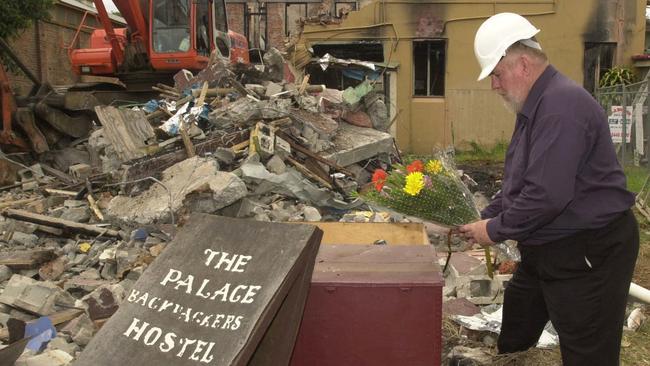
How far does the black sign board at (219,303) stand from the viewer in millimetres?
2551

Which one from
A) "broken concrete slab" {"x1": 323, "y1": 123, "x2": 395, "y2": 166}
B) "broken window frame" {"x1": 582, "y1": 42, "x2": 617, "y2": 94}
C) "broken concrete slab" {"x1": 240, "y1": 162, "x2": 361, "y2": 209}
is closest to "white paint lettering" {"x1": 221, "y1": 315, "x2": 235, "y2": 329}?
"broken concrete slab" {"x1": 240, "y1": 162, "x2": 361, "y2": 209}

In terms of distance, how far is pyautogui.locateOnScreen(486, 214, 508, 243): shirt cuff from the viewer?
2973 mm

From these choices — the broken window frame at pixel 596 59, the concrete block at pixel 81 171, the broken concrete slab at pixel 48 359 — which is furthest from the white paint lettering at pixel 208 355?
the broken window frame at pixel 596 59

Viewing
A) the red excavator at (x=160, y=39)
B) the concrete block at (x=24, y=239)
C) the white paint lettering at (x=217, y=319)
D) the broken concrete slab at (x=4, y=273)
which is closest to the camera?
the white paint lettering at (x=217, y=319)

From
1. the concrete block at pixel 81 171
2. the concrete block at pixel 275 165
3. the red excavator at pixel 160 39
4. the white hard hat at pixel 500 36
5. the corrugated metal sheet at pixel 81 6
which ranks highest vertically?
the corrugated metal sheet at pixel 81 6

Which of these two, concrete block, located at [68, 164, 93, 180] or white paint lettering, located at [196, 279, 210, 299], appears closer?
white paint lettering, located at [196, 279, 210, 299]

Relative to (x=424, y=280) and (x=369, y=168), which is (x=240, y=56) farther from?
(x=424, y=280)

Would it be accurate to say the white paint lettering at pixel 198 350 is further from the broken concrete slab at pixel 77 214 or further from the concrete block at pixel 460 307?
the broken concrete slab at pixel 77 214

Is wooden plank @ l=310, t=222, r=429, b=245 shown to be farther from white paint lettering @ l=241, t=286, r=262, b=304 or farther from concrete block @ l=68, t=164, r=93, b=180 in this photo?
concrete block @ l=68, t=164, r=93, b=180

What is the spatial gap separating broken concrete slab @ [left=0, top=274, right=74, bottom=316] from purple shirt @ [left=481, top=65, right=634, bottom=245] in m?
3.44

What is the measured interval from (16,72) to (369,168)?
8.40 meters

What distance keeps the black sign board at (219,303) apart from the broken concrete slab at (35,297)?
7.65 feet

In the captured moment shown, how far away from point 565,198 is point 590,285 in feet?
1.49

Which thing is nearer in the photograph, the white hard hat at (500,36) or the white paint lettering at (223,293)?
the white paint lettering at (223,293)
